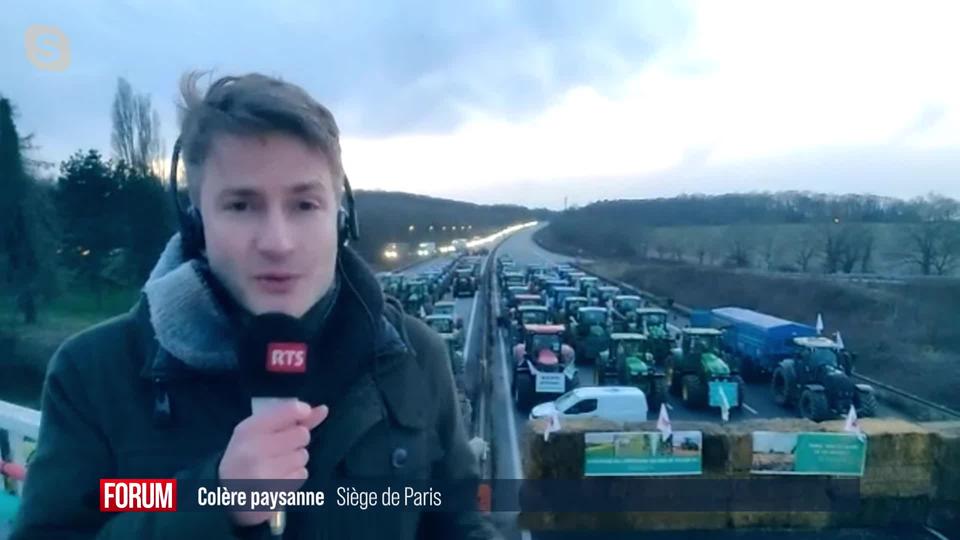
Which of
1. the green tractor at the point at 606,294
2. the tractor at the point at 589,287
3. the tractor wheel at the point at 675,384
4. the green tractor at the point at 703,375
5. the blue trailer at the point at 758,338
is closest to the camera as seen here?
the green tractor at the point at 703,375

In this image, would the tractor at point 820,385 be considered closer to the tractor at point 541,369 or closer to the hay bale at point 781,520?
the tractor at point 541,369

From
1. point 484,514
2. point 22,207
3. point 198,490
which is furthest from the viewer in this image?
point 22,207

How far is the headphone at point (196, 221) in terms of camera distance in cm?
97

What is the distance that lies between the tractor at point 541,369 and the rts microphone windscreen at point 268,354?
993 cm

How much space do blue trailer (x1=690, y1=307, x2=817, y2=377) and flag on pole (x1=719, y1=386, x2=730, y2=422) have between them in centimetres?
215

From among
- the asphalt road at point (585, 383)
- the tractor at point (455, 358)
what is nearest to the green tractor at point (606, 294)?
the asphalt road at point (585, 383)

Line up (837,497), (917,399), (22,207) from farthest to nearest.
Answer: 1. (917,399)
2. (22,207)
3. (837,497)

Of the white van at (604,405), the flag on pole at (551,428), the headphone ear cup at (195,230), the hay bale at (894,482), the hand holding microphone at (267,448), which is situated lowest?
the white van at (604,405)

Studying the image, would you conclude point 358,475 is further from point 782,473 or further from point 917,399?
point 917,399

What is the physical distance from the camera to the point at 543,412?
8867 mm

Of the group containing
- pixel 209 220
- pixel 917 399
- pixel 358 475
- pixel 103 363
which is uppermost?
pixel 209 220

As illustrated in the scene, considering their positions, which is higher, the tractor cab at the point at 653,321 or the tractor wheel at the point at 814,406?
the tractor cab at the point at 653,321

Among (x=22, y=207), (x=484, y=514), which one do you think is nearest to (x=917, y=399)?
(x=484, y=514)

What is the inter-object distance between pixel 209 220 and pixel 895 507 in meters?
6.75
